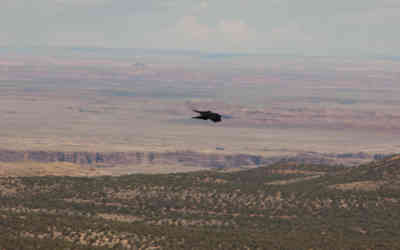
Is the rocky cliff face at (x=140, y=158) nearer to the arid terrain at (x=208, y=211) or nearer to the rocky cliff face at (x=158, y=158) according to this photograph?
the rocky cliff face at (x=158, y=158)

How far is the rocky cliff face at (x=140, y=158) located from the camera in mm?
179125

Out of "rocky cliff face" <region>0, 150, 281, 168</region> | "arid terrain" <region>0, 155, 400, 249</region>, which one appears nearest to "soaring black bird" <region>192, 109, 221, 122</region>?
"arid terrain" <region>0, 155, 400, 249</region>

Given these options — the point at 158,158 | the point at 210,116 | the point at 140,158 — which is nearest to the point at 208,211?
the point at 210,116

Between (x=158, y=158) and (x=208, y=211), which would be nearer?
(x=208, y=211)

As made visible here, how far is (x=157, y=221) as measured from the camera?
6019 cm

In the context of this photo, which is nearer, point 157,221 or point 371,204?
point 157,221

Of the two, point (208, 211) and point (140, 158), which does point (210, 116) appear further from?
point (140, 158)

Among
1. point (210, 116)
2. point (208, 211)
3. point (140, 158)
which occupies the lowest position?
point (208, 211)

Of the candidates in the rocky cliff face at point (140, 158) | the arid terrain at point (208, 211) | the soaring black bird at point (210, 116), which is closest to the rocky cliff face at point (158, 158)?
the rocky cliff face at point (140, 158)

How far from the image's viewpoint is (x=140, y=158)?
186875 millimetres

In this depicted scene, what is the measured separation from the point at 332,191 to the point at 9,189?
2577 cm

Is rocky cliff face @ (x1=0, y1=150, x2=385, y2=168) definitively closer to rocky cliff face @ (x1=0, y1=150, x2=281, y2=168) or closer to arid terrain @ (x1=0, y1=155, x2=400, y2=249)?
rocky cliff face @ (x1=0, y1=150, x2=281, y2=168)

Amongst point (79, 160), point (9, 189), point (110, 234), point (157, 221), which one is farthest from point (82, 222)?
point (79, 160)

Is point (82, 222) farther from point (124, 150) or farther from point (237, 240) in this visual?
point (124, 150)
